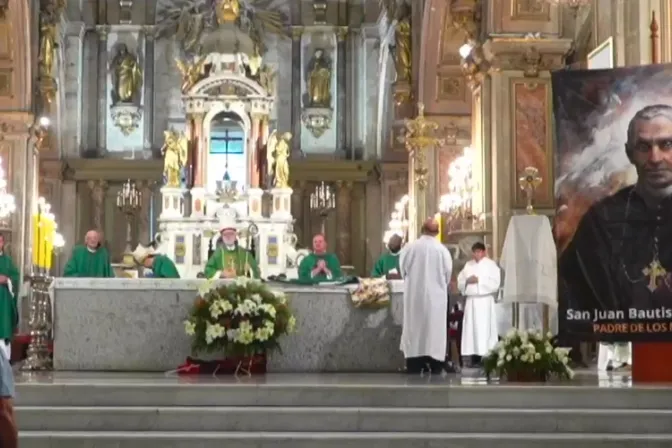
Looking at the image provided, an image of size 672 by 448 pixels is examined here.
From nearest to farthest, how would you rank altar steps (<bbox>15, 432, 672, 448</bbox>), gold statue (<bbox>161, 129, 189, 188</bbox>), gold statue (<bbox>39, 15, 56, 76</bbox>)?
altar steps (<bbox>15, 432, 672, 448</bbox>) → gold statue (<bbox>39, 15, 56, 76</bbox>) → gold statue (<bbox>161, 129, 189, 188</bbox>)

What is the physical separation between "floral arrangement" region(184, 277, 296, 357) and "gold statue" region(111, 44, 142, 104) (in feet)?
66.6

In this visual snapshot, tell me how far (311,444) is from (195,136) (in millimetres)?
20680

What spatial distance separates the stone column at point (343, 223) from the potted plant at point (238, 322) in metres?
19.1

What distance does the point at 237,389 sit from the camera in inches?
460

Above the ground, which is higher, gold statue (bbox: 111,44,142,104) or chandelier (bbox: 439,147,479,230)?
gold statue (bbox: 111,44,142,104)

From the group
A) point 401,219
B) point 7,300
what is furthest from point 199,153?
point 7,300

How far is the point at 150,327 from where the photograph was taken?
48.0 ft

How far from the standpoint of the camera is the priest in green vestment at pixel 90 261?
1588cm

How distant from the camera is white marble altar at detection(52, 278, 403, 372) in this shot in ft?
47.8

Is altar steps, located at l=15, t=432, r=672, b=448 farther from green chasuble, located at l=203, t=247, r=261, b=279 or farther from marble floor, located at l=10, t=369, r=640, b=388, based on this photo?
green chasuble, located at l=203, t=247, r=261, b=279

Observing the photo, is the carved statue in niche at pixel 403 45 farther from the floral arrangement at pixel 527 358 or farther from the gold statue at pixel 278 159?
the floral arrangement at pixel 527 358

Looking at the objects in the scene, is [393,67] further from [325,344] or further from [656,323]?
[656,323]

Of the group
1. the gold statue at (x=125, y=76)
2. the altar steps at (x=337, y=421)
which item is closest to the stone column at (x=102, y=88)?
the gold statue at (x=125, y=76)

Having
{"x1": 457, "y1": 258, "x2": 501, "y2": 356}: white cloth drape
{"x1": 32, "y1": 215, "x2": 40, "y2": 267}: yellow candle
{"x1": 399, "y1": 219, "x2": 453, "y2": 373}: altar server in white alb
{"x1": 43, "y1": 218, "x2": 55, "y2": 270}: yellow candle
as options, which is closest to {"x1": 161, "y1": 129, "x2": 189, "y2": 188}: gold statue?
{"x1": 43, "y1": 218, "x2": 55, "y2": 270}: yellow candle
